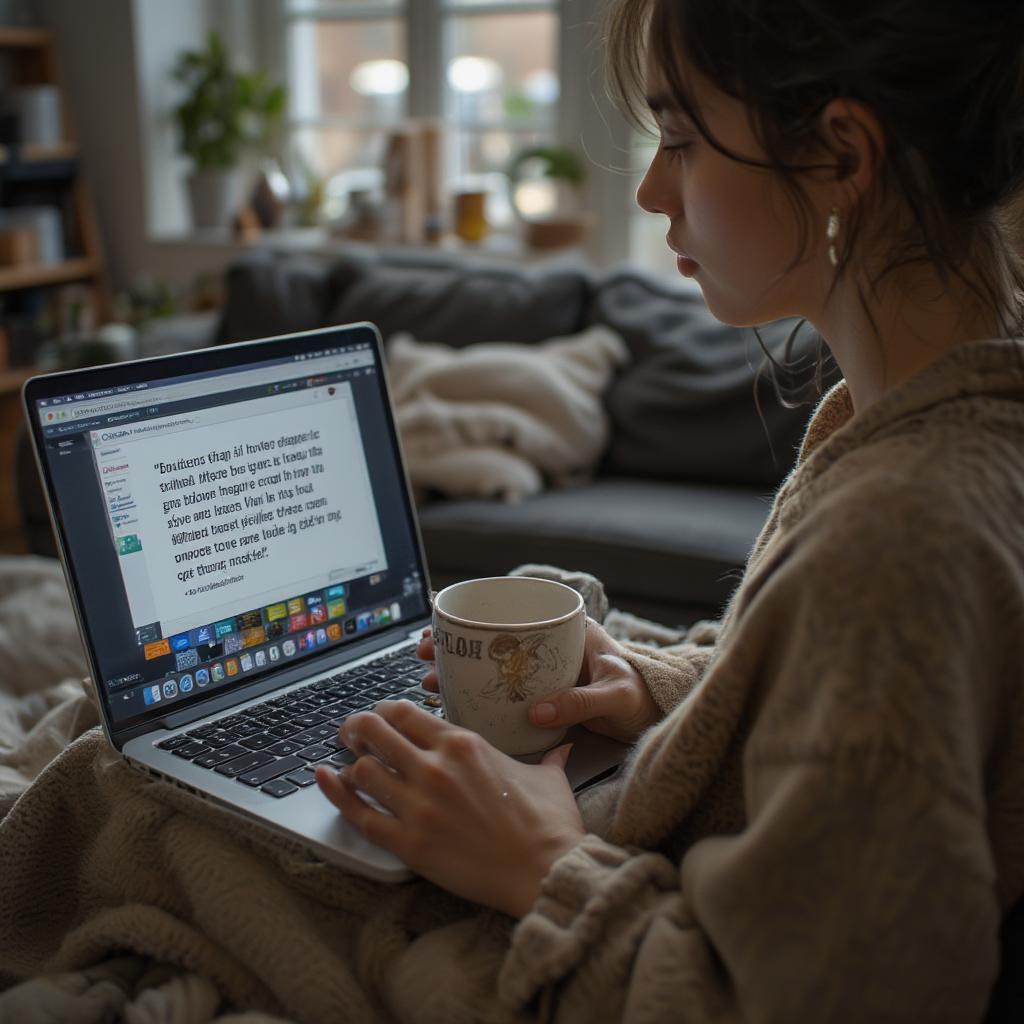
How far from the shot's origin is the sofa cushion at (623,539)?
2205mm

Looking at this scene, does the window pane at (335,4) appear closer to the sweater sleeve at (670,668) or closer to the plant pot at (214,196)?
the plant pot at (214,196)

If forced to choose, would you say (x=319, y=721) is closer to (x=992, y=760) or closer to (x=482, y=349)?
(x=992, y=760)

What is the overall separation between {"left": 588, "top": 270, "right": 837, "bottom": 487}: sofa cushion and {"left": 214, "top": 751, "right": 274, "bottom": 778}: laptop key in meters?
1.80

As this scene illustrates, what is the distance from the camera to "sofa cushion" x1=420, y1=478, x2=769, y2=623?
2.21 meters

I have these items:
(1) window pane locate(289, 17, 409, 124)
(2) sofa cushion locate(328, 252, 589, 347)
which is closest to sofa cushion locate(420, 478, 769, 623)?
(2) sofa cushion locate(328, 252, 589, 347)

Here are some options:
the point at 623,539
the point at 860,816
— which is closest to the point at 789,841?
the point at 860,816

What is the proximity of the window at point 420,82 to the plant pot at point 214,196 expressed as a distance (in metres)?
0.24

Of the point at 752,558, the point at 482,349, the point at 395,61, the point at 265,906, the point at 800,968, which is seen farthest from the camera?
the point at 395,61

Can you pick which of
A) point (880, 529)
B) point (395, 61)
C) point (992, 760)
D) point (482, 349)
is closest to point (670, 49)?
point (880, 529)

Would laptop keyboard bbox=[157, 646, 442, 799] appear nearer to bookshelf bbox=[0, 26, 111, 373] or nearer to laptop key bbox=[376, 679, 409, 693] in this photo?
laptop key bbox=[376, 679, 409, 693]

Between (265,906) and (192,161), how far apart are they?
4158mm

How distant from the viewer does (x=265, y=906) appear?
0.71 m

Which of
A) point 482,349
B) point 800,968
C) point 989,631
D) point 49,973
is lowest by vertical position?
point 482,349

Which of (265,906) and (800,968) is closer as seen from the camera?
(800,968)
